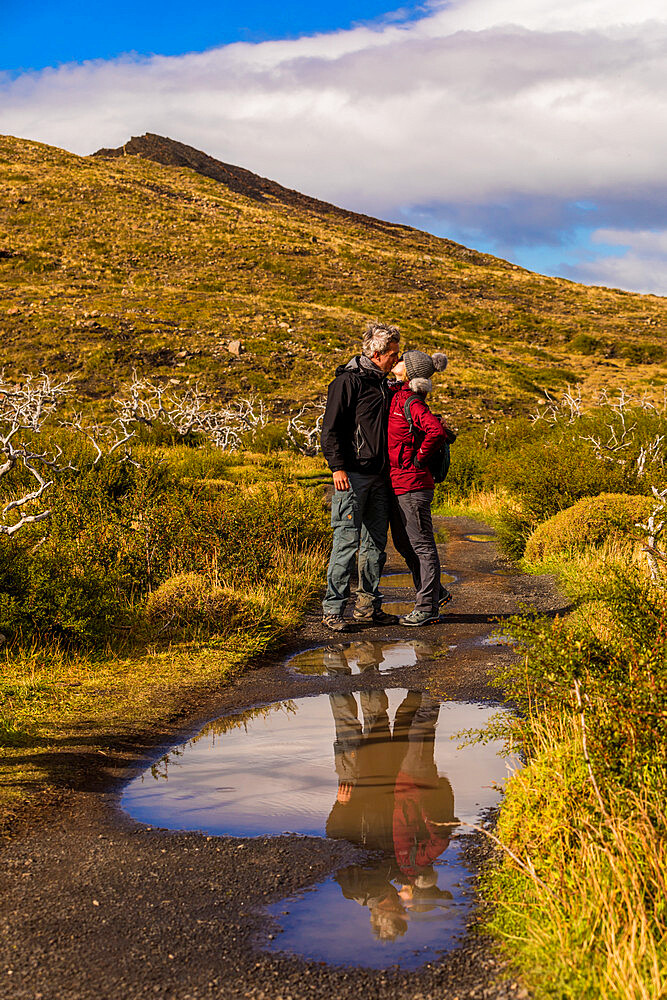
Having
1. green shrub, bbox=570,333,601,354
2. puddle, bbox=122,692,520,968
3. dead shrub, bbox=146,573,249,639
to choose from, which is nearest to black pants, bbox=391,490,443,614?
dead shrub, bbox=146,573,249,639

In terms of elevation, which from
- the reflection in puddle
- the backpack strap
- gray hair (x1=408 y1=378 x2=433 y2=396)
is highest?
gray hair (x1=408 y1=378 x2=433 y2=396)

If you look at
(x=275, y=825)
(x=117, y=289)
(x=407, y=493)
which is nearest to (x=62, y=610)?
(x=407, y=493)

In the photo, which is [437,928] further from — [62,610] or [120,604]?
A: [120,604]

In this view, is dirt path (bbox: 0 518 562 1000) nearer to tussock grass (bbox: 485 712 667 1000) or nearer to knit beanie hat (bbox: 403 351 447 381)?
tussock grass (bbox: 485 712 667 1000)

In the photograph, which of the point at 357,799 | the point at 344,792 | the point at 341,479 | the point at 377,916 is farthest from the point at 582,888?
the point at 341,479

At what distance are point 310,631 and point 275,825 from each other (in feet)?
13.9

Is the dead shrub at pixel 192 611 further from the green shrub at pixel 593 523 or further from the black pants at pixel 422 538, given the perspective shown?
the green shrub at pixel 593 523

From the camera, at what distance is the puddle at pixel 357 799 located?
10.6 feet

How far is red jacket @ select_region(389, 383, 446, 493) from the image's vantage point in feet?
26.2

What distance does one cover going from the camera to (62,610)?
7199 mm

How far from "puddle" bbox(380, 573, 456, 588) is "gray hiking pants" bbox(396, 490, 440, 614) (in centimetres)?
269

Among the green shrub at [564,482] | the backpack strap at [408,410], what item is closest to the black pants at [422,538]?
the backpack strap at [408,410]

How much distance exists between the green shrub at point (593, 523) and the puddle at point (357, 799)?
5799 millimetres

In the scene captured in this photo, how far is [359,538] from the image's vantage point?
824cm
